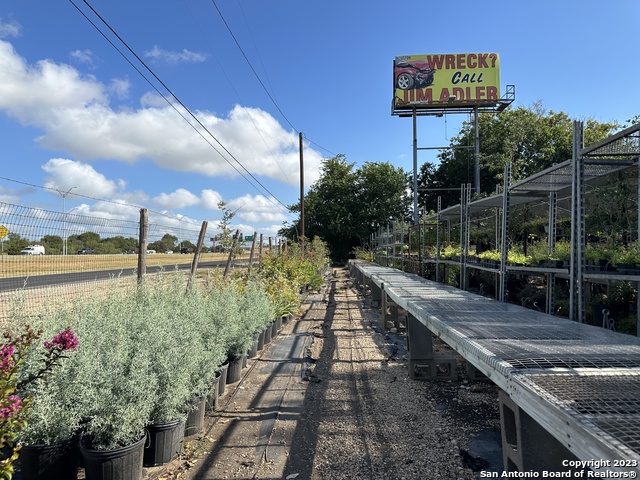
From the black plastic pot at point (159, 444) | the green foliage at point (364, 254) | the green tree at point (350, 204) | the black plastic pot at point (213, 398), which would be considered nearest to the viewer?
the black plastic pot at point (159, 444)

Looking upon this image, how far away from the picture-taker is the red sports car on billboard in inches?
955

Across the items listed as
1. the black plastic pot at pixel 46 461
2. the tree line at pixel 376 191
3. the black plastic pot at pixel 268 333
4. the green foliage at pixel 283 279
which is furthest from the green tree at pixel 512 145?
the black plastic pot at pixel 46 461

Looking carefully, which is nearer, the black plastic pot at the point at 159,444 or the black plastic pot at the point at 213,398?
the black plastic pot at the point at 159,444

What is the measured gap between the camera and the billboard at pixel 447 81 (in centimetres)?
2353

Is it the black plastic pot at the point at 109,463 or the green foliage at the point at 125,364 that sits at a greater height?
the green foliage at the point at 125,364

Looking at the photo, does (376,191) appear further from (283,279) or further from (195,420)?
(195,420)

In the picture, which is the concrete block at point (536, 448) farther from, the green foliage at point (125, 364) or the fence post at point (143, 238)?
the fence post at point (143, 238)

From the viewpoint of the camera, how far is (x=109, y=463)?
7.99ft

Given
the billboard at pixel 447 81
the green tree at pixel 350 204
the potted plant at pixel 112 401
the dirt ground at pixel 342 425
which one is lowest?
the dirt ground at pixel 342 425

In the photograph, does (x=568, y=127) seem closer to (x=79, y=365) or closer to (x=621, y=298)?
(x=621, y=298)

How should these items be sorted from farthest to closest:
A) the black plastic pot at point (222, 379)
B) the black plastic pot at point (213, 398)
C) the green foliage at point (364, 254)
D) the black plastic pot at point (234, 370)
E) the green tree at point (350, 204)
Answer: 1. the green tree at point (350, 204)
2. the green foliage at point (364, 254)
3. the black plastic pot at point (234, 370)
4. the black plastic pot at point (222, 379)
5. the black plastic pot at point (213, 398)

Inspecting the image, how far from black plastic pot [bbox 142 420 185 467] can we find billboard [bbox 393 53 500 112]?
24.1 metres

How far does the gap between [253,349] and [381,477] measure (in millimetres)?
3318

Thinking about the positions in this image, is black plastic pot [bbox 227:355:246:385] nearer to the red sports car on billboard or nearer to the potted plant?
the potted plant
